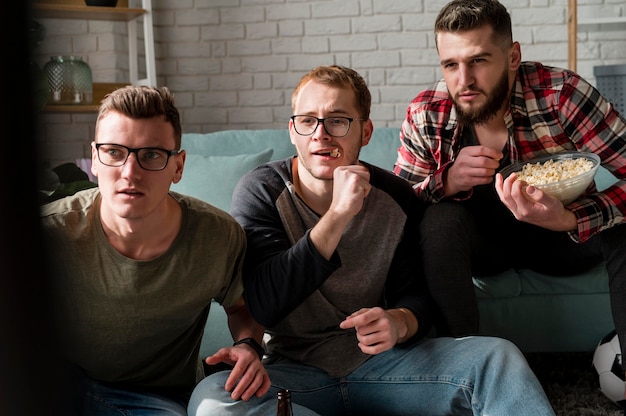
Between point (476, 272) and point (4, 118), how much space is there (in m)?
2.16

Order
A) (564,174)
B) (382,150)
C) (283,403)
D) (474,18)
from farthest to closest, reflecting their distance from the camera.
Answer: (382,150), (474,18), (564,174), (283,403)

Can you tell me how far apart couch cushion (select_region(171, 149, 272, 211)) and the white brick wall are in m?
1.44

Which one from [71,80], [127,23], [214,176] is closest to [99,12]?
[127,23]

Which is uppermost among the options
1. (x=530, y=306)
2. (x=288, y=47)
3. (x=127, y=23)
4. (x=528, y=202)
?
(x=127, y=23)

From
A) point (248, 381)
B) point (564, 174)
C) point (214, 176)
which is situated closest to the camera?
point (248, 381)

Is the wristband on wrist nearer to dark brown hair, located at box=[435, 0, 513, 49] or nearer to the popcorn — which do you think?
the popcorn

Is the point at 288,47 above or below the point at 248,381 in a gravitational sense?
above

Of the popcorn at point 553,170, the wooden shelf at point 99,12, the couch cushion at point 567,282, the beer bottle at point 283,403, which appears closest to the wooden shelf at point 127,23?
the wooden shelf at point 99,12

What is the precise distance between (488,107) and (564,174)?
0.94 ft

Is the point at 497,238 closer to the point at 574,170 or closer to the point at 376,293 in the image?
the point at 574,170

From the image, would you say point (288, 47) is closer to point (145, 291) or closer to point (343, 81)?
point (343, 81)

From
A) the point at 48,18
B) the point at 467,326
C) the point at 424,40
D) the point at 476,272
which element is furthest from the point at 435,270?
the point at 424,40

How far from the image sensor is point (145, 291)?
1.44 m

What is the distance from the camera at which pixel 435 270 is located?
1.81 meters
